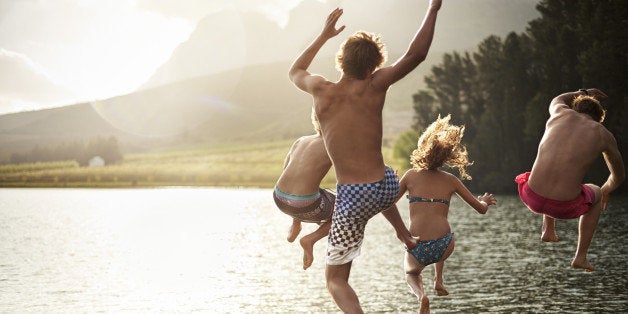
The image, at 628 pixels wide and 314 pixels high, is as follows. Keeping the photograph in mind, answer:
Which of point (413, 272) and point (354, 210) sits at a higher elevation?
point (354, 210)

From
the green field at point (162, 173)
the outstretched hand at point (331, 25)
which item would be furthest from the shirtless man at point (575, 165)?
the green field at point (162, 173)

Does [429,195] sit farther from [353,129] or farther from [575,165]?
[353,129]

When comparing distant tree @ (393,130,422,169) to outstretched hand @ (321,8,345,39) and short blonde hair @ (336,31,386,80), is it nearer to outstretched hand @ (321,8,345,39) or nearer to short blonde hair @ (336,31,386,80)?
outstretched hand @ (321,8,345,39)

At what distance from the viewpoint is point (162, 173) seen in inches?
6969

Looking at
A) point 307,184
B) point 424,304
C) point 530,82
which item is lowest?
point 424,304

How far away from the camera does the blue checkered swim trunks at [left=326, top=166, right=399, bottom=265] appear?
7.81 metres

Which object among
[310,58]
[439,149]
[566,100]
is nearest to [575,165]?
[566,100]

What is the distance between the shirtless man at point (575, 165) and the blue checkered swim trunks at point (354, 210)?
2.11 m

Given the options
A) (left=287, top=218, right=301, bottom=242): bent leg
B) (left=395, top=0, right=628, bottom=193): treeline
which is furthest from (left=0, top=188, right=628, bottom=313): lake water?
(left=287, top=218, right=301, bottom=242): bent leg

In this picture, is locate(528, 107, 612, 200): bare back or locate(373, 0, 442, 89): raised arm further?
locate(528, 107, 612, 200): bare back

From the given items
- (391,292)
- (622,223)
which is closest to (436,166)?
(391,292)

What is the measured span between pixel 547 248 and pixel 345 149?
71.1 meters

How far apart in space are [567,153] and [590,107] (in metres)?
0.67

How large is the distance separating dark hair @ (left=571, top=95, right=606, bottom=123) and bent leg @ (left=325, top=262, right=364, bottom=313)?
11.4 feet
